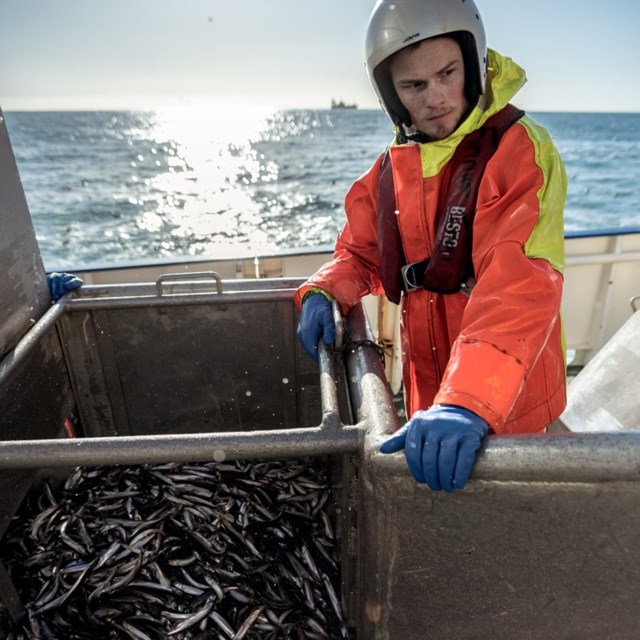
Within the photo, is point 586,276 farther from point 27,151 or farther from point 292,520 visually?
point 27,151

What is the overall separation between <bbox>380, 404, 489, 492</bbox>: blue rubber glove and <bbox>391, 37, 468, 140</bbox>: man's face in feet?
4.97

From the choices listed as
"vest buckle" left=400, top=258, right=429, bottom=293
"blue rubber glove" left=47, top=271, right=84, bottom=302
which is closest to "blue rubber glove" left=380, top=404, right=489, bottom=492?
"vest buckle" left=400, top=258, right=429, bottom=293

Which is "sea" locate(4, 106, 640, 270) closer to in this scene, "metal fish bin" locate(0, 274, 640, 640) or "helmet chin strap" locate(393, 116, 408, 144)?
"metal fish bin" locate(0, 274, 640, 640)

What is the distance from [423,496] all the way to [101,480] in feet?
8.92

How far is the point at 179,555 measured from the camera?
2.93 meters

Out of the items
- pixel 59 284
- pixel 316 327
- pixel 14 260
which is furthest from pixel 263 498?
pixel 14 260

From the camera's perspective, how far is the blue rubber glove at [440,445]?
4.76 feet

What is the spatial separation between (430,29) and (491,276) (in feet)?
3.91

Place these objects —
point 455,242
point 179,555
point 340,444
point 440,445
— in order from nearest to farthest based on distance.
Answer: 1. point 440,445
2. point 340,444
3. point 455,242
4. point 179,555

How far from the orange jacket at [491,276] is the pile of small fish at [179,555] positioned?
3.74ft

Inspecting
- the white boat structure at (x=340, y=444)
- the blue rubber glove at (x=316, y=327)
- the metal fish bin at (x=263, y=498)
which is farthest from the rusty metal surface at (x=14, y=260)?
the blue rubber glove at (x=316, y=327)

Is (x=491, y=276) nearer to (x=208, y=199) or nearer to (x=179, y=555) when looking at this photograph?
(x=179, y=555)

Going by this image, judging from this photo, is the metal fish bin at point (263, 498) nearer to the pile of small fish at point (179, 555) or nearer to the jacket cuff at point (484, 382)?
the pile of small fish at point (179, 555)

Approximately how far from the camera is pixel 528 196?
2.11 meters
